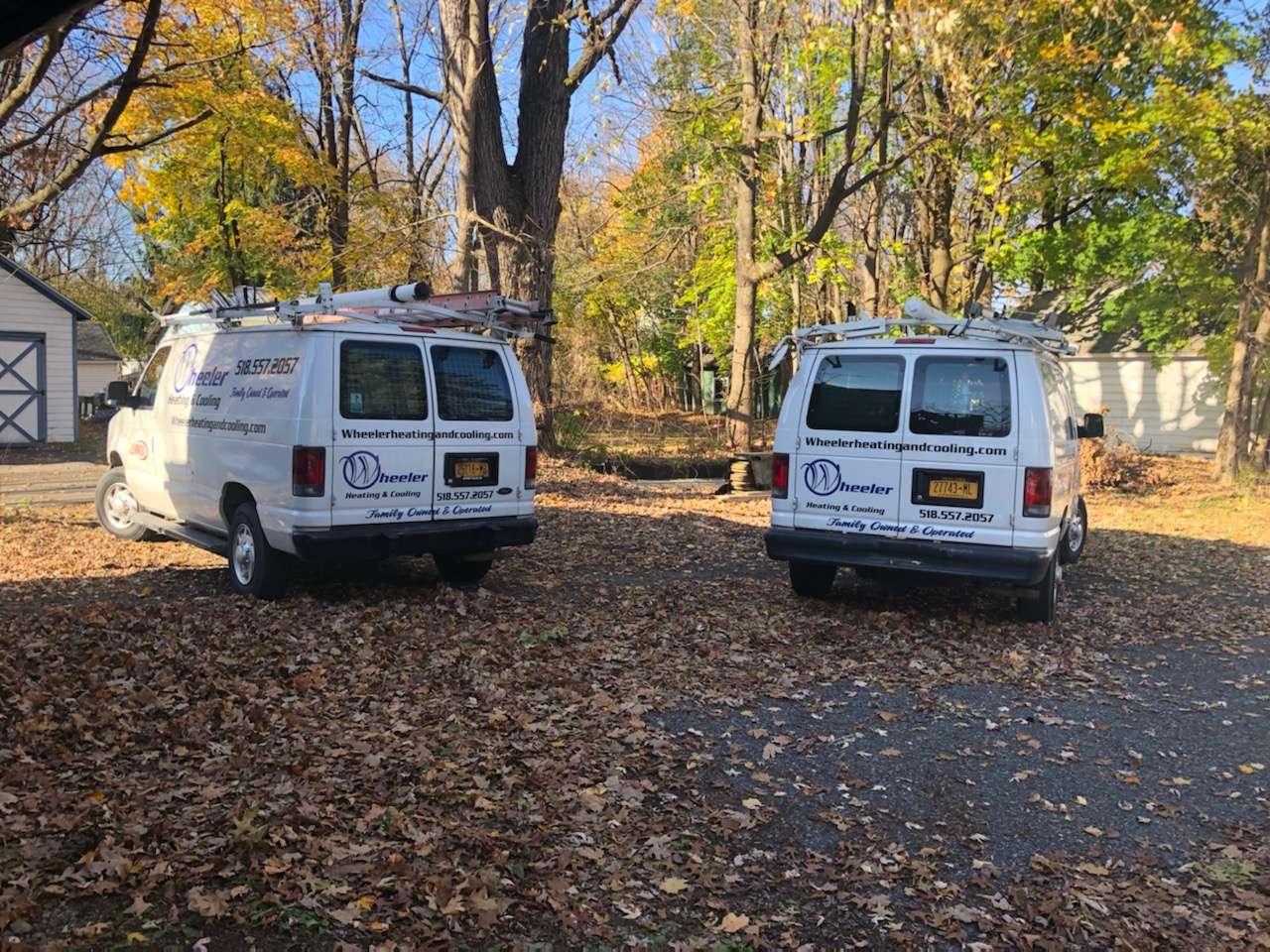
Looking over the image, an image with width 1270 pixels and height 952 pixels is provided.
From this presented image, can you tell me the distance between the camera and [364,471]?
24.4 ft

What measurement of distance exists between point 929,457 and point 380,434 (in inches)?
171

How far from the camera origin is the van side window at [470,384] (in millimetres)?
7945

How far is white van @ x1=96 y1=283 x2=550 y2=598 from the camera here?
23.9 ft

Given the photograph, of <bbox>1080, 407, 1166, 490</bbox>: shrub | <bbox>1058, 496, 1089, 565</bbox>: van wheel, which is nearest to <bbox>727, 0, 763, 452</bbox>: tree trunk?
<bbox>1080, 407, 1166, 490</bbox>: shrub

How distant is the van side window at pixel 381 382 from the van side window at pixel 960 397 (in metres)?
4.02

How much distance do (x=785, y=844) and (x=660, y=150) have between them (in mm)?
22806

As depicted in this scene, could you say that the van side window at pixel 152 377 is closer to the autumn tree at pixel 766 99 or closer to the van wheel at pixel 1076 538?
the autumn tree at pixel 766 99

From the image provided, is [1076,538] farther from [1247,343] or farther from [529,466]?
[1247,343]

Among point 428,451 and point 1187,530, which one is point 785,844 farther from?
point 1187,530

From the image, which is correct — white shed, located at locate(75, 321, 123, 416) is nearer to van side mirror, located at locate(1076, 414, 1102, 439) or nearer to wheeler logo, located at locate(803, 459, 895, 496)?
wheeler logo, located at locate(803, 459, 895, 496)

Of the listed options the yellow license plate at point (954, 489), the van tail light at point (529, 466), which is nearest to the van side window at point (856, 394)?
the yellow license plate at point (954, 489)

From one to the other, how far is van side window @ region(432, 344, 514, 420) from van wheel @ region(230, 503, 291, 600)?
172 centimetres

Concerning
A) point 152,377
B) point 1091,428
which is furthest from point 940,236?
point 152,377

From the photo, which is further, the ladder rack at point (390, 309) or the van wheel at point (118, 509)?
the van wheel at point (118, 509)
